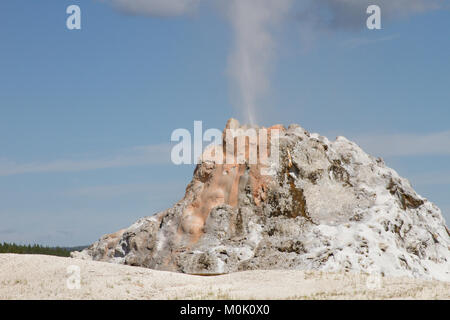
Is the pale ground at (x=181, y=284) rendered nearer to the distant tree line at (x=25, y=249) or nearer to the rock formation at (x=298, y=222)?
the rock formation at (x=298, y=222)

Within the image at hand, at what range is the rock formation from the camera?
49938 millimetres

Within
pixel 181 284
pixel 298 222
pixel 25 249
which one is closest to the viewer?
pixel 181 284

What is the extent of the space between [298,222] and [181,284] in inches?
748

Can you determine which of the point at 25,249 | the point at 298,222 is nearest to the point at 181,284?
the point at 298,222

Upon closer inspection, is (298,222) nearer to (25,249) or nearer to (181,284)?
(181,284)

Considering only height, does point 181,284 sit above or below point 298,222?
below

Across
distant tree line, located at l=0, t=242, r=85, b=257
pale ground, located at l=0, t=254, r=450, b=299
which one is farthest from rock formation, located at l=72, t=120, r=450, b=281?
distant tree line, located at l=0, t=242, r=85, b=257

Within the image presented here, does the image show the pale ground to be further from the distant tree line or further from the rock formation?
the distant tree line

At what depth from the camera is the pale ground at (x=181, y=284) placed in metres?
32.0

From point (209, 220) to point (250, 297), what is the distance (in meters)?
24.7

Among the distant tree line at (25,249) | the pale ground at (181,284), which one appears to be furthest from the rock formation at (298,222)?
the distant tree line at (25,249)

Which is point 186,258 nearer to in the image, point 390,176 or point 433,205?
point 390,176

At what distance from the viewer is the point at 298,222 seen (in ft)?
176
